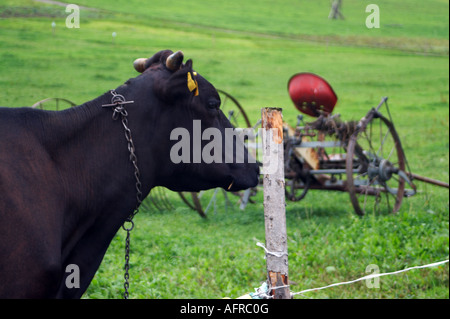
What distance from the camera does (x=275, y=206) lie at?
Answer: 3783 millimetres

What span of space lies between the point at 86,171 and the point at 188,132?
2.18 ft

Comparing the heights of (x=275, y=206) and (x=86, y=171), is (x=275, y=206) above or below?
below

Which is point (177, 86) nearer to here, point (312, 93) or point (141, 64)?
point (141, 64)

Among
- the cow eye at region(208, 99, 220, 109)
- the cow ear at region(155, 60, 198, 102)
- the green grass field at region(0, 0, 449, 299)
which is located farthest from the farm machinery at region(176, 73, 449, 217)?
the cow ear at region(155, 60, 198, 102)

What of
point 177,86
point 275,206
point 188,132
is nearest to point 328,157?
point 275,206

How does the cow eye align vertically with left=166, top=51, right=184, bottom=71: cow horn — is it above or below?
below

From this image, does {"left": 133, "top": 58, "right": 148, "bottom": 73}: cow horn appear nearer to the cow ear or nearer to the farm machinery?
the cow ear

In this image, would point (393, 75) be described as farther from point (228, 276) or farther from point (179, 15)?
point (228, 276)

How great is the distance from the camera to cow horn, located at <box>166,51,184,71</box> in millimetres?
3648

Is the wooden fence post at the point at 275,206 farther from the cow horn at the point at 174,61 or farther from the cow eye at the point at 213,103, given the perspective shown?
the cow horn at the point at 174,61

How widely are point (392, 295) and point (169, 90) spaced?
381 cm

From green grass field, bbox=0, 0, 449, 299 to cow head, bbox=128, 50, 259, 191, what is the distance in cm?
239

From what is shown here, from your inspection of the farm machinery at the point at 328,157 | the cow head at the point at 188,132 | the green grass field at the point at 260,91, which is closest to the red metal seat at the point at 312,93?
the farm machinery at the point at 328,157
